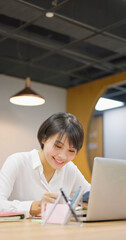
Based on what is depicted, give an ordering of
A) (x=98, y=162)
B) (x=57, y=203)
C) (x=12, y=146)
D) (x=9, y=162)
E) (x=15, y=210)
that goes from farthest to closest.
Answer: (x=12, y=146) → (x=9, y=162) → (x=15, y=210) → (x=98, y=162) → (x=57, y=203)

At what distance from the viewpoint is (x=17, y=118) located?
262 inches

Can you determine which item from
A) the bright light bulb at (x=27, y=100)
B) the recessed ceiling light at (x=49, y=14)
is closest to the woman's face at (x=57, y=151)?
the recessed ceiling light at (x=49, y=14)

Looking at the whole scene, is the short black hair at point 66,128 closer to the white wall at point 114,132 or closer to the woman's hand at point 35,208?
the woman's hand at point 35,208

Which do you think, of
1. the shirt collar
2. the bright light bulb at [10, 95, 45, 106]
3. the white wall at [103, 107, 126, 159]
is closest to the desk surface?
the shirt collar

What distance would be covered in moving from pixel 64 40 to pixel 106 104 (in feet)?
7.30

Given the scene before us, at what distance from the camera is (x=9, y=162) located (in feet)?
6.59

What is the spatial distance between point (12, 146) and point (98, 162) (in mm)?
5163

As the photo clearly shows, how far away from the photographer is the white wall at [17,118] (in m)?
6.47

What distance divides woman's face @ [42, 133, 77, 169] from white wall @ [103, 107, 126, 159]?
15.6 feet

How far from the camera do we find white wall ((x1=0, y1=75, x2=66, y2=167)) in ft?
21.2

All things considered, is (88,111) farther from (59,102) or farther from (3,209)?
(3,209)

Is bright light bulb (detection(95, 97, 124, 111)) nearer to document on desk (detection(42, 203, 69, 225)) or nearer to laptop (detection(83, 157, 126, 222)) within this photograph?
laptop (detection(83, 157, 126, 222))

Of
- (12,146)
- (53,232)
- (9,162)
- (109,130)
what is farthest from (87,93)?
(53,232)

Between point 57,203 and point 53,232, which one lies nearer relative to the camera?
point 53,232
